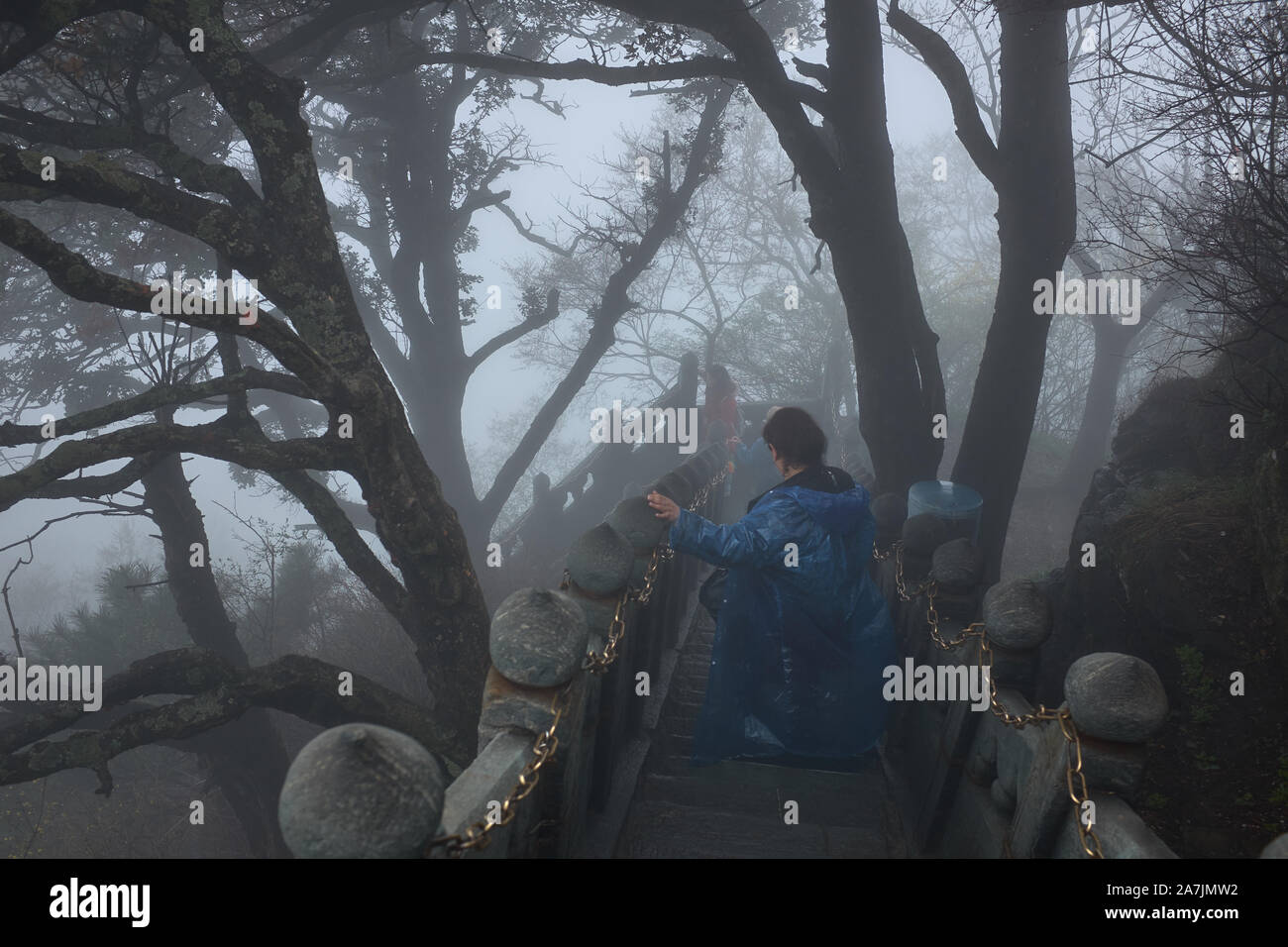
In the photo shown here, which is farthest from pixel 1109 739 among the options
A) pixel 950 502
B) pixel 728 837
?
pixel 950 502

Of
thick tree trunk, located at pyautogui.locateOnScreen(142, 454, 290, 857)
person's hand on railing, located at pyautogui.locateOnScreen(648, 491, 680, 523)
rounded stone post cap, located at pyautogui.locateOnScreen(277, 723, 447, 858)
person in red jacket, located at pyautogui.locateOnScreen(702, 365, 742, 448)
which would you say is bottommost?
thick tree trunk, located at pyautogui.locateOnScreen(142, 454, 290, 857)

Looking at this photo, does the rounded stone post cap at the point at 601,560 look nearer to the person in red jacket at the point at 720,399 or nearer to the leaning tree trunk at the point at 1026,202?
the leaning tree trunk at the point at 1026,202

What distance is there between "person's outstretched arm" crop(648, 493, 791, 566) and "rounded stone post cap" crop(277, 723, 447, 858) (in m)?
2.30

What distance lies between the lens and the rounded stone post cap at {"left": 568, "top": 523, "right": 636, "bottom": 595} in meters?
3.62

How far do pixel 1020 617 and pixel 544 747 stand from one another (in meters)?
2.11

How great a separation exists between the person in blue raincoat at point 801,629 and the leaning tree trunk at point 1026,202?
329 cm

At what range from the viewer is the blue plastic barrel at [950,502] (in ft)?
22.8

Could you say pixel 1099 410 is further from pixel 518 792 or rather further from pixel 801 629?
pixel 518 792

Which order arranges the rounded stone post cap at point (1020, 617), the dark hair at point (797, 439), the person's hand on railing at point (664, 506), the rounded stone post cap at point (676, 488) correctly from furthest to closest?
the rounded stone post cap at point (676, 488), the dark hair at point (797, 439), the person's hand on railing at point (664, 506), the rounded stone post cap at point (1020, 617)

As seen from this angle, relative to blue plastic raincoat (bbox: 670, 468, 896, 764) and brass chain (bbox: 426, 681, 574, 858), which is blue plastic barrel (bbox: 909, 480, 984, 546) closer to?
blue plastic raincoat (bbox: 670, 468, 896, 764)

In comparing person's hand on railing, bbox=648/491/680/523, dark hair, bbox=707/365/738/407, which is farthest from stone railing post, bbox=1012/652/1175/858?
dark hair, bbox=707/365/738/407

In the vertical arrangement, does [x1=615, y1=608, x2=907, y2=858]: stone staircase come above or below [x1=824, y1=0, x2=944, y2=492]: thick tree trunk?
below

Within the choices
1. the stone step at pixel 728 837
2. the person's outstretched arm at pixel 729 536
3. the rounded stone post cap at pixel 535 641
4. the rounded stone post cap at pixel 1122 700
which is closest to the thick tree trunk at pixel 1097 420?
the stone step at pixel 728 837

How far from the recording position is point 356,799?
1.61 metres
